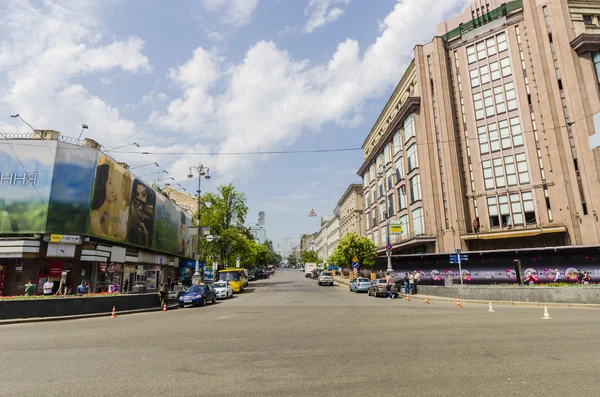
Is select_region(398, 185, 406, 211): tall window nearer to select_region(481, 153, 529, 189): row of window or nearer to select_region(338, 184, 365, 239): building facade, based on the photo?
select_region(481, 153, 529, 189): row of window

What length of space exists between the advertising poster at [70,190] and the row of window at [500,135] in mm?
37503

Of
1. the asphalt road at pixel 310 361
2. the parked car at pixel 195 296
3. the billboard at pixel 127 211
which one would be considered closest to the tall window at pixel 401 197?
the parked car at pixel 195 296

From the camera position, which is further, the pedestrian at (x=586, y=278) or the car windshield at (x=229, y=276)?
the car windshield at (x=229, y=276)

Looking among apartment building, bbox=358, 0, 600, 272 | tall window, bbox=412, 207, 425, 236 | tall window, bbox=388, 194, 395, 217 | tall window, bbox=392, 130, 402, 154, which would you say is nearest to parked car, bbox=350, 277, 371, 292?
apartment building, bbox=358, 0, 600, 272

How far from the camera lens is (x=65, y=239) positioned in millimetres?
24453

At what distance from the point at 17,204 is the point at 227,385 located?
85.8 ft

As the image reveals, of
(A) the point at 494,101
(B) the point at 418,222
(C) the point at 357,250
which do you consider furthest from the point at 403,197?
(A) the point at 494,101

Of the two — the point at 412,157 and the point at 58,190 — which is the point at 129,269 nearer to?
the point at 58,190

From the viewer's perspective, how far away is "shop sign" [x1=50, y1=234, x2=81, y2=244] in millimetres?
24094

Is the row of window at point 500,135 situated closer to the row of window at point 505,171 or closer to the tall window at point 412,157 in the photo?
the row of window at point 505,171

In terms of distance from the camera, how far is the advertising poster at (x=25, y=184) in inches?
944

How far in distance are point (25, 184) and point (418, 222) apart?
37.4m

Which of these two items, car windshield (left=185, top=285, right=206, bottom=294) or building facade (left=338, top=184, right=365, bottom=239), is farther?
building facade (left=338, top=184, right=365, bottom=239)

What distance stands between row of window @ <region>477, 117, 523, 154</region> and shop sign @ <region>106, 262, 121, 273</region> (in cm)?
3778
